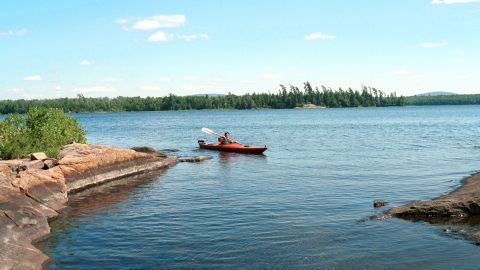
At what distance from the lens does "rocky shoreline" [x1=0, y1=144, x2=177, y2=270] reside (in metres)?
16.4

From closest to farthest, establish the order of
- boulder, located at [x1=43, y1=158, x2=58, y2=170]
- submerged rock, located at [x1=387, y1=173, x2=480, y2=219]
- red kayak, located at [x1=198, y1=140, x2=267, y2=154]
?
submerged rock, located at [x1=387, y1=173, x2=480, y2=219], boulder, located at [x1=43, y1=158, x2=58, y2=170], red kayak, located at [x1=198, y1=140, x2=267, y2=154]

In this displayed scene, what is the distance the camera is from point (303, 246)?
56.3 ft

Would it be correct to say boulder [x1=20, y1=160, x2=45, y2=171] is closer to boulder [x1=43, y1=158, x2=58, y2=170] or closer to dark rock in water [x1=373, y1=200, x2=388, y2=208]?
boulder [x1=43, y1=158, x2=58, y2=170]

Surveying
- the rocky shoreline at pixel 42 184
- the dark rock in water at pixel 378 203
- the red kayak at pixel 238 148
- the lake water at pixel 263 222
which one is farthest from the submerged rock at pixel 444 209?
the red kayak at pixel 238 148

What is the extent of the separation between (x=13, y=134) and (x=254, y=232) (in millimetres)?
22135

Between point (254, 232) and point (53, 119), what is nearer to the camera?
point (254, 232)

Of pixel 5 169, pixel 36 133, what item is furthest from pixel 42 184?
pixel 36 133

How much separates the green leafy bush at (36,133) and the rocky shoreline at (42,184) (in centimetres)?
249

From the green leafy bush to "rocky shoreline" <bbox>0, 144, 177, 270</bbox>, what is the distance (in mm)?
2492

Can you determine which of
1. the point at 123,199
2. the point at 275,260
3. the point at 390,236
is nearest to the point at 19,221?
the point at 123,199

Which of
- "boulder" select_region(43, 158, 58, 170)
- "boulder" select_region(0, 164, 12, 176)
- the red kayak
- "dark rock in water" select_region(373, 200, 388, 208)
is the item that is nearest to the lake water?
"dark rock in water" select_region(373, 200, 388, 208)

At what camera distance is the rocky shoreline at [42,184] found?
53.8ft

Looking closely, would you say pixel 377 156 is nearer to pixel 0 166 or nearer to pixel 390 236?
pixel 390 236

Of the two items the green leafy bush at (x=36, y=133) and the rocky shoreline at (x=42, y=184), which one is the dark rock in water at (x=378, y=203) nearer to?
the rocky shoreline at (x=42, y=184)
